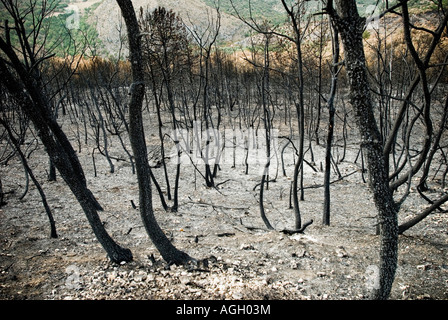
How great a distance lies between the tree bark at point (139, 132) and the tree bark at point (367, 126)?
1825 millimetres

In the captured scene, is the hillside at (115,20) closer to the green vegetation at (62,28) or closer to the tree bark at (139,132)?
the green vegetation at (62,28)

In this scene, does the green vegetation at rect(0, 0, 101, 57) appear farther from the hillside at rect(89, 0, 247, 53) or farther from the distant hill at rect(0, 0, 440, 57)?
the hillside at rect(89, 0, 247, 53)

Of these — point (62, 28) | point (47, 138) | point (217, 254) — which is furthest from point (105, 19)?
point (217, 254)

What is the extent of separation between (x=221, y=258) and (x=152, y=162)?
7.40 m

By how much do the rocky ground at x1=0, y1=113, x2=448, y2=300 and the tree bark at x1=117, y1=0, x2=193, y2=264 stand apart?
20 cm

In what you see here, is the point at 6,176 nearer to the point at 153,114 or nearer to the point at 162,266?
the point at 162,266

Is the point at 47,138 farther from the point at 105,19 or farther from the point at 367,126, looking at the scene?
the point at 105,19

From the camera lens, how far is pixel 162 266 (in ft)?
10.7

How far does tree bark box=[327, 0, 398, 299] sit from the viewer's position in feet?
5.80

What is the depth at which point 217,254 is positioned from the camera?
3.72 m

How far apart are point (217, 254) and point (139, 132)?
1908 millimetres

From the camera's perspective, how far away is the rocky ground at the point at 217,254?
279 cm

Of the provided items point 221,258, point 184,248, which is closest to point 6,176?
point 184,248

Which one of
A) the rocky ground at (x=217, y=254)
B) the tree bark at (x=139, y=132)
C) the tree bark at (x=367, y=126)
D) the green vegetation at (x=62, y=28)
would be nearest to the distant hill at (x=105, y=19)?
the green vegetation at (x=62, y=28)
